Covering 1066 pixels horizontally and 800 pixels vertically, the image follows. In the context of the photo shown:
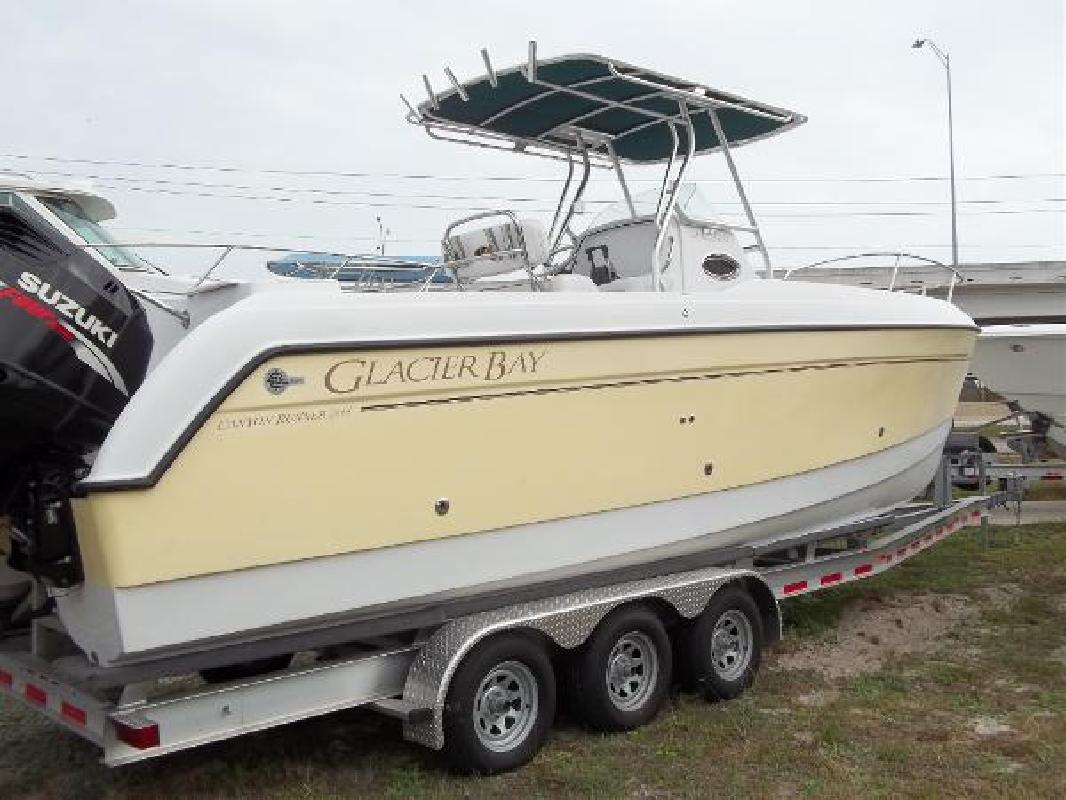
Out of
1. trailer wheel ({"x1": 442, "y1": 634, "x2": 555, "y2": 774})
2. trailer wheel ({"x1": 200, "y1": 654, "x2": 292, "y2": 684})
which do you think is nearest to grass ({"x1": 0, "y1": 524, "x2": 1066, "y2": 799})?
trailer wheel ({"x1": 442, "y1": 634, "x2": 555, "y2": 774})

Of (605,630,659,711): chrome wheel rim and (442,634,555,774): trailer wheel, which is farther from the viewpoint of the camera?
(605,630,659,711): chrome wheel rim

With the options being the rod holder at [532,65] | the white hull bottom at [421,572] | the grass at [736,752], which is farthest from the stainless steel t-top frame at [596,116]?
the grass at [736,752]

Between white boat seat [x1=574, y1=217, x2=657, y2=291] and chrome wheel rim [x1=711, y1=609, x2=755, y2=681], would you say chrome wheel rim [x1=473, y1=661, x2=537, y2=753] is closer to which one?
chrome wheel rim [x1=711, y1=609, x2=755, y2=681]

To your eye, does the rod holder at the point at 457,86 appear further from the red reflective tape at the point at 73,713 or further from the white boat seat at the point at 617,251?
the red reflective tape at the point at 73,713

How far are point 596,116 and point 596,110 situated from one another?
0.15m

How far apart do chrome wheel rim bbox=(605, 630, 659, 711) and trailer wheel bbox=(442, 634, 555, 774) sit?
0.37 meters

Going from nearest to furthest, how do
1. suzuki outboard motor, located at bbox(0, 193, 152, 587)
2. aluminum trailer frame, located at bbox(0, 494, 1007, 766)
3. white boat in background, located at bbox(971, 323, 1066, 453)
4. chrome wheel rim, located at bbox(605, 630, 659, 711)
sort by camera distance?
suzuki outboard motor, located at bbox(0, 193, 152, 587)
aluminum trailer frame, located at bbox(0, 494, 1007, 766)
chrome wheel rim, located at bbox(605, 630, 659, 711)
white boat in background, located at bbox(971, 323, 1066, 453)

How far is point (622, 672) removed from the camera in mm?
4711

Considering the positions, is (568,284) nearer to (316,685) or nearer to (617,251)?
(617,251)

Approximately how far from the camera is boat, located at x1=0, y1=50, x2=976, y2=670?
11.4 feet

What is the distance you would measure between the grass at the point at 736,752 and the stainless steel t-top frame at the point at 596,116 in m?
2.25

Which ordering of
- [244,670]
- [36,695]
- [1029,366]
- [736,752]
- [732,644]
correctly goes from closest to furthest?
[36,695]
[736,752]
[244,670]
[732,644]
[1029,366]

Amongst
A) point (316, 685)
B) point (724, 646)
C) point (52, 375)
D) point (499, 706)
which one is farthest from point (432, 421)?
point (724, 646)

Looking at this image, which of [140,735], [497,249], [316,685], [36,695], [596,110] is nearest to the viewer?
[140,735]
